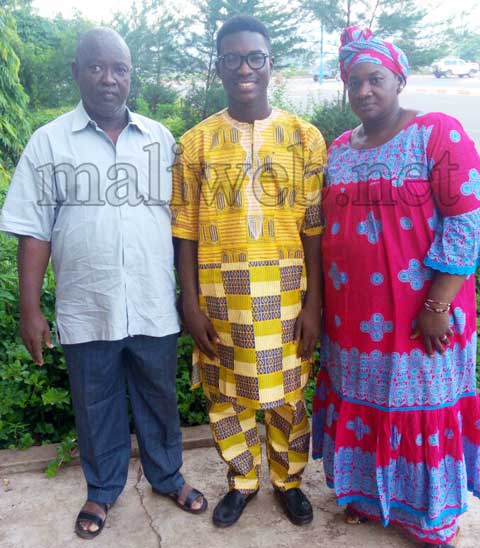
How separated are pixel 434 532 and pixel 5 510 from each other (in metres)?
1.80

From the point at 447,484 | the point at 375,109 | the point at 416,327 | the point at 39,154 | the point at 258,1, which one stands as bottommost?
the point at 447,484

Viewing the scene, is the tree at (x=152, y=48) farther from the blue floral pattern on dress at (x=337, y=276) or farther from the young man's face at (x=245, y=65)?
the blue floral pattern on dress at (x=337, y=276)

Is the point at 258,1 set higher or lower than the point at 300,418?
higher

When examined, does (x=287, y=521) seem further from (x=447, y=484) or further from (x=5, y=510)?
(x=5, y=510)

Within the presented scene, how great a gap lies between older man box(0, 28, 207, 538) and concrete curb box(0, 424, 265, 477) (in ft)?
1.73

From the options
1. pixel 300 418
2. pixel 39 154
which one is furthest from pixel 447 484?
pixel 39 154

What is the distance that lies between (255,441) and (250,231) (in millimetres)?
946

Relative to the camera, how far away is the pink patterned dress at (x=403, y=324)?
1939 mm

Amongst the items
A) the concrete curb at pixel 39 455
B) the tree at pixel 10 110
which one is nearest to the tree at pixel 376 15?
the tree at pixel 10 110

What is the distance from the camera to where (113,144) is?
6.90ft

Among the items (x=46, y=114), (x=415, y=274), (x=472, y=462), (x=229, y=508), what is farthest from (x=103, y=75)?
(x=46, y=114)

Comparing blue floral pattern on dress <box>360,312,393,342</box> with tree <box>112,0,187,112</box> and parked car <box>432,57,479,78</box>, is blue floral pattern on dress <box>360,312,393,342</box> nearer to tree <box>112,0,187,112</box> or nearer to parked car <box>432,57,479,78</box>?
tree <box>112,0,187,112</box>

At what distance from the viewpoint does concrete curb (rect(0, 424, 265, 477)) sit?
2.76m

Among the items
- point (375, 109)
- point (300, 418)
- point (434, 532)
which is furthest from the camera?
point (300, 418)
